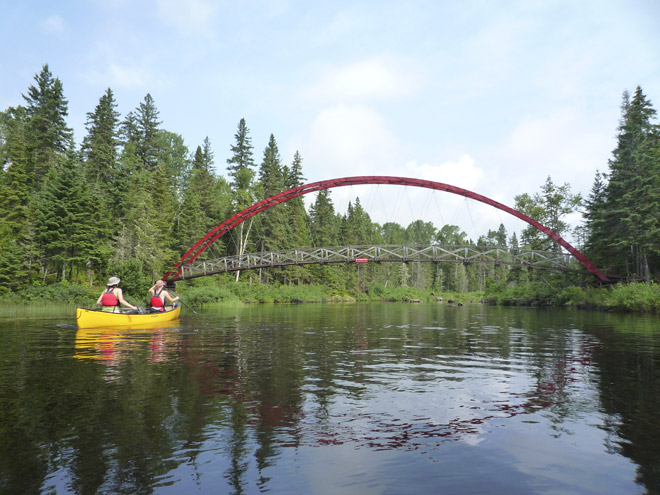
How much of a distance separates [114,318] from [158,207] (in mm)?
36178

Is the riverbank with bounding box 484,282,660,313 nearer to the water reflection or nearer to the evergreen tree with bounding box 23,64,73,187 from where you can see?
the water reflection

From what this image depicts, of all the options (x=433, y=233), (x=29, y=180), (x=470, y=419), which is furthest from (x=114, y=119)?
(x=433, y=233)

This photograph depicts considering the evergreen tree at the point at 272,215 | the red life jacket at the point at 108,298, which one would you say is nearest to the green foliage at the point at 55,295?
the red life jacket at the point at 108,298

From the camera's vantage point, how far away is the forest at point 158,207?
37125mm

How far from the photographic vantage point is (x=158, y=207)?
5247cm

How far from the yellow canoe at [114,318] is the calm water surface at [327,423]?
5.67 metres

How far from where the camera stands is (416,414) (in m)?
6.53

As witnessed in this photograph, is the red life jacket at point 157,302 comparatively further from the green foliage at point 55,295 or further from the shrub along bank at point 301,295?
the green foliage at point 55,295

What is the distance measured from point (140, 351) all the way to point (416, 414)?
9.37 metres

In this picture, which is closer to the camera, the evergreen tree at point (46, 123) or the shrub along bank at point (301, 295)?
the shrub along bank at point (301, 295)

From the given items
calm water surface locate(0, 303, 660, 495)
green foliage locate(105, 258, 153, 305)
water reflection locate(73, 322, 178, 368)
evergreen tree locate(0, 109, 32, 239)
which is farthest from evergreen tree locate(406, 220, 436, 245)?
calm water surface locate(0, 303, 660, 495)

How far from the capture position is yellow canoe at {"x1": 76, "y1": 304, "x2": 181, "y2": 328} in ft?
58.9

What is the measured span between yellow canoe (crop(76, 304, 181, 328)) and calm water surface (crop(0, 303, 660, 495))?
5672mm

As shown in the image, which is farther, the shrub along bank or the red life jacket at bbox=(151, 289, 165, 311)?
the shrub along bank
